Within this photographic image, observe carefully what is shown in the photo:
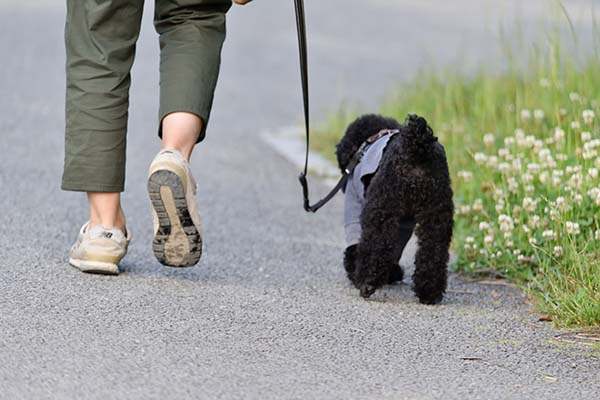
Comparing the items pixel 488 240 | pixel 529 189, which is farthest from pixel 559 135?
pixel 488 240

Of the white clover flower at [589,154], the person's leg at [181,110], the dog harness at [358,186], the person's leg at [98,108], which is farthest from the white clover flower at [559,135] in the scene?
the person's leg at [98,108]

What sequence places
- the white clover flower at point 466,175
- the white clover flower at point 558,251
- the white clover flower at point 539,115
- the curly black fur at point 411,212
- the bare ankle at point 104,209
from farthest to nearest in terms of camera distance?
the white clover flower at point 539,115
the white clover flower at point 466,175
the white clover flower at point 558,251
the bare ankle at point 104,209
the curly black fur at point 411,212

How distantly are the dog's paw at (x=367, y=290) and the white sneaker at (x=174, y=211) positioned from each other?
0.67 m

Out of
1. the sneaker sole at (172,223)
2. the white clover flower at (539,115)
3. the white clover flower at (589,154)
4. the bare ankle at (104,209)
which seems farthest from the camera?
the white clover flower at (539,115)

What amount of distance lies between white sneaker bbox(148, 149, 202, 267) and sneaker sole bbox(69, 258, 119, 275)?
24 centimetres

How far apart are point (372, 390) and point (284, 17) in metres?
11.9

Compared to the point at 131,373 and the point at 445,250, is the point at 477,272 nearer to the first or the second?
the point at 445,250

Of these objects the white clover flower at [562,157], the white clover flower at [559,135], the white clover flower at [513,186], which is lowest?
the white clover flower at [513,186]

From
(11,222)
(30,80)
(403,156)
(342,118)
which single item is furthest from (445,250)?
(30,80)

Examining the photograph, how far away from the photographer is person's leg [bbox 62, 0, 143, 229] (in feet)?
15.3

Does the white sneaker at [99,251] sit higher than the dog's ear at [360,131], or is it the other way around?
the dog's ear at [360,131]

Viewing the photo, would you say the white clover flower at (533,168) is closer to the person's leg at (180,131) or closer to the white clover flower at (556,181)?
the white clover flower at (556,181)

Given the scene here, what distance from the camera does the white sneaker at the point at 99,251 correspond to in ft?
15.3

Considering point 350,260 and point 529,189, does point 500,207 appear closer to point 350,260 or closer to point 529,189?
point 529,189
